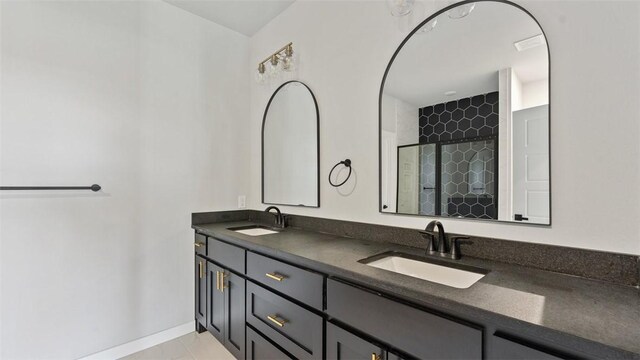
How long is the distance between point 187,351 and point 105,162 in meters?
1.42

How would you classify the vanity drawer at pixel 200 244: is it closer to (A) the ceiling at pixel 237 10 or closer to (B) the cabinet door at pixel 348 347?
(B) the cabinet door at pixel 348 347

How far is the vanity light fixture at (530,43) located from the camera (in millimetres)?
1118

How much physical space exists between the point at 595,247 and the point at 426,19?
1191mm

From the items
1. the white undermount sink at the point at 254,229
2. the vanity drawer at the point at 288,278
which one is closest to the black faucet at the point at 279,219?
the white undermount sink at the point at 254,229

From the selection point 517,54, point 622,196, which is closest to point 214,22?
point 517,54

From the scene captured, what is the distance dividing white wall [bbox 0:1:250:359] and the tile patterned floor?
0.14m

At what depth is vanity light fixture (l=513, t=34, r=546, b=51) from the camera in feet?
3.67

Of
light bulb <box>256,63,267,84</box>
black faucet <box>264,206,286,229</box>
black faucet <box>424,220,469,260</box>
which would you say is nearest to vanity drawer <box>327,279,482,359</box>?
black faucet <box>424,220,469,260</box>

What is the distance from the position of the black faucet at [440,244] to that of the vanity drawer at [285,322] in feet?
1.93

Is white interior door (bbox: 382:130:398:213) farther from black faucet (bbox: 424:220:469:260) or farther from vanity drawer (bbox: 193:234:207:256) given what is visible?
vanity drawer (bbox: 193:234:207:256)

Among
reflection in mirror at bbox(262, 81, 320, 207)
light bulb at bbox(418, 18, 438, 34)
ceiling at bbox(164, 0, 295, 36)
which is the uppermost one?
ceiling at bbox(164, 0, 295, 36)

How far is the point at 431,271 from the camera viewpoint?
1.24 meters

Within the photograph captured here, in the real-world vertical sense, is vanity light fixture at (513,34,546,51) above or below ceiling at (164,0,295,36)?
below

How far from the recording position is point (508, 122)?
1198 mm
